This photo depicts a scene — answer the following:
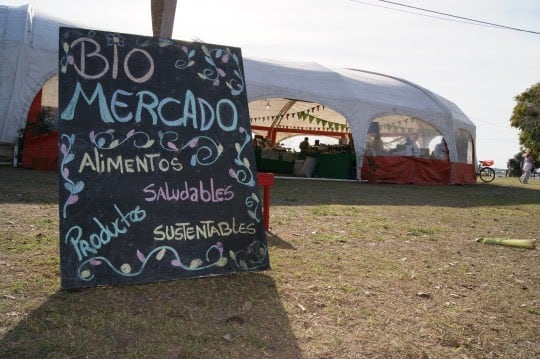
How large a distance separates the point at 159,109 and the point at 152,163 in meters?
0.43

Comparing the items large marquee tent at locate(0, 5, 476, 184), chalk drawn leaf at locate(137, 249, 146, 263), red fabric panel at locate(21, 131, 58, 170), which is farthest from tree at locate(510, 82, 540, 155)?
chalk drawn leaf at locate(137, 249, 146, 263)

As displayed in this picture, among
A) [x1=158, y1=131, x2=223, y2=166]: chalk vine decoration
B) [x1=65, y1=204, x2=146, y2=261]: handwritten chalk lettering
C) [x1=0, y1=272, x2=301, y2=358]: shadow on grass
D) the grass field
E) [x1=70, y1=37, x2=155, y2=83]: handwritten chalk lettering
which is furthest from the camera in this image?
[x1=158, y1=131, x2=223, y2=166]: chalk vine decoration

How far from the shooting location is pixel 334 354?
2592 millimetres

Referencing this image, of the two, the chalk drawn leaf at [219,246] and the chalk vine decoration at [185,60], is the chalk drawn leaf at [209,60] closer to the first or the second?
the chalk vine decoration at [185,60]

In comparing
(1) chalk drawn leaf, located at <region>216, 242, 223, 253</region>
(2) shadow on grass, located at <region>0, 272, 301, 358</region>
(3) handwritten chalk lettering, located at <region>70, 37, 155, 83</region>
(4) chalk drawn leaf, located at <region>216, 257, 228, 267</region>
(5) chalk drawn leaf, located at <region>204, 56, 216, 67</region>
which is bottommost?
(2) shadow on grass, located at <region>0, 272, 301, 358</region>

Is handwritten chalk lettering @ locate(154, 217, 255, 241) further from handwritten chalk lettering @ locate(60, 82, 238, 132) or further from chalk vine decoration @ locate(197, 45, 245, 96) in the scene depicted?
chalk vine decoration @ locate(197, 45, 245, 96)

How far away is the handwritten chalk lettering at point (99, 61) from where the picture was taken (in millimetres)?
3445

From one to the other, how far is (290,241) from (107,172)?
8.32ft

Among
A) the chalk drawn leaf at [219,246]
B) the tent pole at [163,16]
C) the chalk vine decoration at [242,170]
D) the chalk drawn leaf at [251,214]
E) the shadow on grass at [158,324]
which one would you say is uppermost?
the tent pole at [163,16]

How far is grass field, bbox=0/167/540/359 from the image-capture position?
2.62 metres

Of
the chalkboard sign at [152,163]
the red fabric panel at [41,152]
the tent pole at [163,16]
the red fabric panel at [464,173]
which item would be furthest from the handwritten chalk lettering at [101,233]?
the red fabric panel at [464,173]

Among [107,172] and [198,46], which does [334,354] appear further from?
[198,46]

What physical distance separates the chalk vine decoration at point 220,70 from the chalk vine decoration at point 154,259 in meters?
1.34

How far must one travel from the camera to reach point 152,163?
11.5 feet
